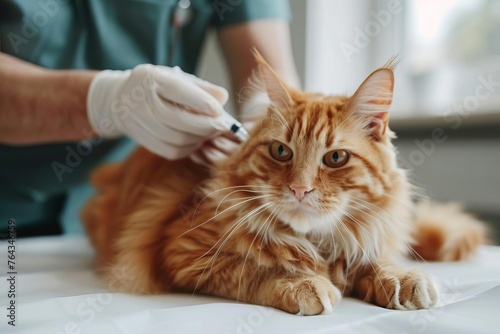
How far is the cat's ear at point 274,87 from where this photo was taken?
3.05ft

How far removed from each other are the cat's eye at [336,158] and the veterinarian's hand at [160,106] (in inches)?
10.7

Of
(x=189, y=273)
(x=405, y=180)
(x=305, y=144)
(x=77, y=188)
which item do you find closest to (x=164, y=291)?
(x=189, y=273)

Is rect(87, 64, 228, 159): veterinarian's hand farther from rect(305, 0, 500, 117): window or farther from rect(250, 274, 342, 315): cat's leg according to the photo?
rect(305, 0, 500, 117): window

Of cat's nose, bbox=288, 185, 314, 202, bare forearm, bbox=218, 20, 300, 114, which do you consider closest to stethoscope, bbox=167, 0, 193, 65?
bare forearm, bbox=218, 20, 300, 114

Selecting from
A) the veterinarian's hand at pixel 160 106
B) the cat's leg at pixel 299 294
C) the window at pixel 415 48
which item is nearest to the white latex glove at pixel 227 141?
the veterinarian's hand at pixel 160 106

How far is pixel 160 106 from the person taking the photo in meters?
1.06

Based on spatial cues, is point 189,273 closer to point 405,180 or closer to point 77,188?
point 405,180

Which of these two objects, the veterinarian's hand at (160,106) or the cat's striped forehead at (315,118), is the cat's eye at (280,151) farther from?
the veterinarian's hand at (160,106)

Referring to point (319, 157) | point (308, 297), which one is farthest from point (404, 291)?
point (319, 157)

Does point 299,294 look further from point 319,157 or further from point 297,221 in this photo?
point 319,157

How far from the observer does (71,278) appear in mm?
1062

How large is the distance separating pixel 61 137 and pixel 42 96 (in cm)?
13

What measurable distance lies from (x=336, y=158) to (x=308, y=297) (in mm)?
253

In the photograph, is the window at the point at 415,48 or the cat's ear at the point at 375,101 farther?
the window at the point at 415,48
